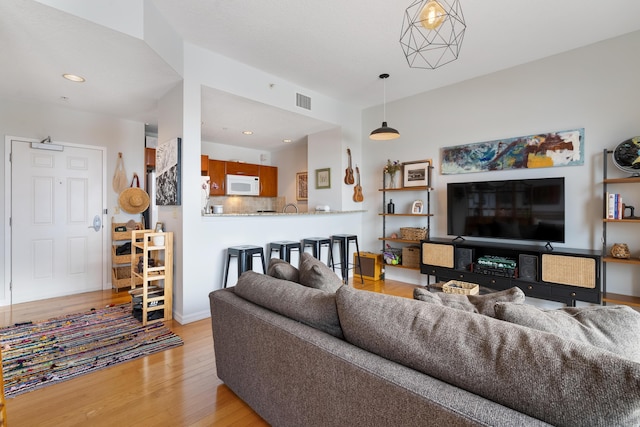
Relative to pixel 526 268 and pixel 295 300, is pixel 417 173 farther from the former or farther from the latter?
pixel 295 300

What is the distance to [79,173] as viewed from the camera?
4.23 m

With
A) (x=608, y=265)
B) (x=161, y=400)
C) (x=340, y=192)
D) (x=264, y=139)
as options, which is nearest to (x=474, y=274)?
(x=608, y=265)

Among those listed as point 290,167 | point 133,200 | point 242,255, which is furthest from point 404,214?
point 133,200

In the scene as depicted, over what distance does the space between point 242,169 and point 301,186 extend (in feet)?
4.26

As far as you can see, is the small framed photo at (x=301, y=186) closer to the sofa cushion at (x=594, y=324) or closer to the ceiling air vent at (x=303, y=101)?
the ceiling air vent at (x=303, y=101)

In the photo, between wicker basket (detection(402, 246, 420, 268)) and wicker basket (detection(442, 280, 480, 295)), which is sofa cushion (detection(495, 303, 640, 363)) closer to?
wicker basket (detection(442, 280, 480, 295))

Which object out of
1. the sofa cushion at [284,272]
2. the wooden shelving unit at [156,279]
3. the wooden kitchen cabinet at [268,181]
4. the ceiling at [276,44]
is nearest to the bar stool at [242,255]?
the wooden shelving unit at [156,279]

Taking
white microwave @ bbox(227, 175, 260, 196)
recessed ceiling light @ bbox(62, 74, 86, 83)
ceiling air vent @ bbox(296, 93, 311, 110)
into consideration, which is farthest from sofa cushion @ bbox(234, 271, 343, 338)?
white microwave @ bbox(227, 175, 260, 196)

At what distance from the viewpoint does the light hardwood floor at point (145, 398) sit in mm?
1731

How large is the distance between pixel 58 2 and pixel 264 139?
13.1 ft

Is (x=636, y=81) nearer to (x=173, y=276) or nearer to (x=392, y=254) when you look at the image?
(x=392, y=254)

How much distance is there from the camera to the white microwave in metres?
6.07

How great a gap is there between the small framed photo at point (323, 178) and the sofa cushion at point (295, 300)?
11.6 feet

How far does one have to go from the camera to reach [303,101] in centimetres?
432
